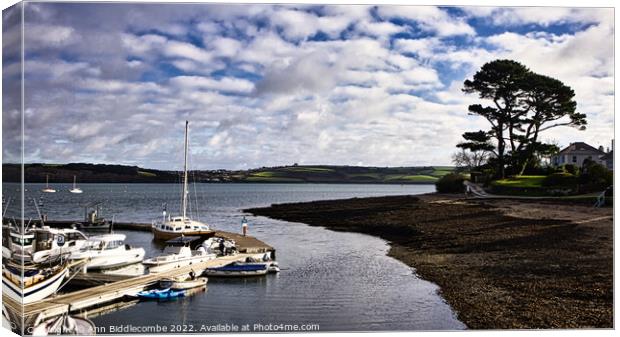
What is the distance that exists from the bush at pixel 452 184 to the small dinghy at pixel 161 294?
5898 millimetres

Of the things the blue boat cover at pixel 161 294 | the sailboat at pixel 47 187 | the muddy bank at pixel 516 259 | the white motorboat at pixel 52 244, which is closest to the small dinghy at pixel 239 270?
the blue boat cover at pixel 161 294

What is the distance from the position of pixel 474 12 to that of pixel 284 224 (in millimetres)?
12010

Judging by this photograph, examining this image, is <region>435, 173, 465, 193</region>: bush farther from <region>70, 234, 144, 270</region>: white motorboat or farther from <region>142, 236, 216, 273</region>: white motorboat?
<region>70, 234, 144, 270</region>: white motorboat

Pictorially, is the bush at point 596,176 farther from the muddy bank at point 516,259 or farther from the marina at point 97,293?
the marina at point 97,293

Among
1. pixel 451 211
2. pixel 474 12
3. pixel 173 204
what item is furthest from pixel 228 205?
pixel 474 12

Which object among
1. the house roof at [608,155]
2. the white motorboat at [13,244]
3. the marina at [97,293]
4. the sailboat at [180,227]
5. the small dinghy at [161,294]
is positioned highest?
the house roof at [608,155]

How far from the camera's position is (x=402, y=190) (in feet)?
45.8

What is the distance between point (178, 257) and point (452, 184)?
6730 millimetres

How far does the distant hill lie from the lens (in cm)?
1110

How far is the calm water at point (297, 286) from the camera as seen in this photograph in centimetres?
1012

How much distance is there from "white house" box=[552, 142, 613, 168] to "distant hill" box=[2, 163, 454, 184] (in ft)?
7.86

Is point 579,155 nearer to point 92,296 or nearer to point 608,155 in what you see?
point 608,155

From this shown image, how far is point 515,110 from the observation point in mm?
12898

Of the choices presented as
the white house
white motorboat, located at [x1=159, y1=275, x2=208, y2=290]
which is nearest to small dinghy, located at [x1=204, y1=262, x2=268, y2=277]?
white motorboat, located at [x1=159, y1=275, x2=208, y2=290]
